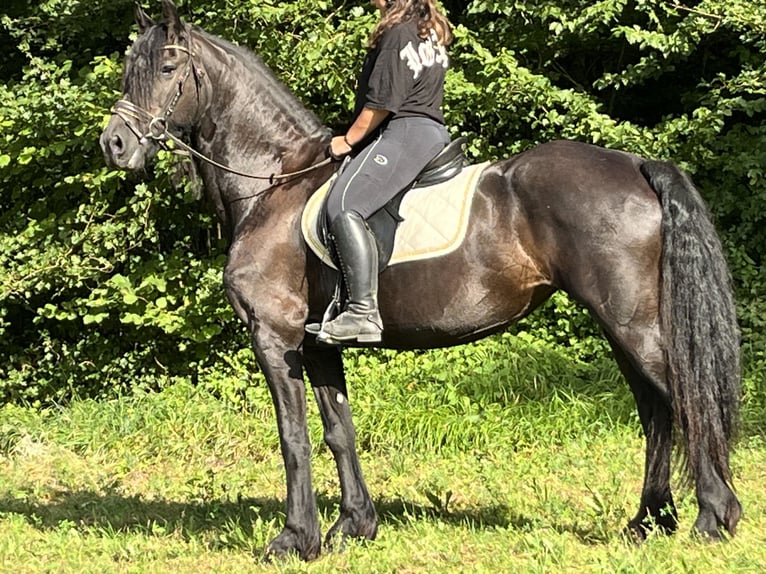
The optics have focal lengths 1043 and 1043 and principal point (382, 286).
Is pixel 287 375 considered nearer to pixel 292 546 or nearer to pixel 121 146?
pixel 292 546

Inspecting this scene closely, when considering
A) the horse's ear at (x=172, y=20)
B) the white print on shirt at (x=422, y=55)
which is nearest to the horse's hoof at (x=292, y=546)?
the white print on shirt at (x=422, y=55)

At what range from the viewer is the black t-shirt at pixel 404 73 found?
5.09 metres

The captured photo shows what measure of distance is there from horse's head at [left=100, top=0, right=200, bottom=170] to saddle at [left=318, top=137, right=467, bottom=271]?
101 cm

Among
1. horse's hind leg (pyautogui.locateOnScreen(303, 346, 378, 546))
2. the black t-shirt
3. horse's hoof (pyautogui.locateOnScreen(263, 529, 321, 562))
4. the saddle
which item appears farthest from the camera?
horse's hind leg (pyautogui.locateOnScreen(303, 346, 378, 546))

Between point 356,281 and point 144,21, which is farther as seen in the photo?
point 144,21

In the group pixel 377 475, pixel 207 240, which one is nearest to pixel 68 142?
pixel 207 240

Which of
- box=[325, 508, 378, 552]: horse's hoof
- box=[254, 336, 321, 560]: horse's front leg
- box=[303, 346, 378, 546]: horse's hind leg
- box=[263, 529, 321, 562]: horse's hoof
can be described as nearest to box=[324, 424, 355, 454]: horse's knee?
box=[303, 346, 378, 546]: horse's hind leg

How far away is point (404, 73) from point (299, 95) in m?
4.73

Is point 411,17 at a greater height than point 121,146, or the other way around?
point 411,17

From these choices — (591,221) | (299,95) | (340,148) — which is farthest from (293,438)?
(299,95)

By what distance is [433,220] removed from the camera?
518cm

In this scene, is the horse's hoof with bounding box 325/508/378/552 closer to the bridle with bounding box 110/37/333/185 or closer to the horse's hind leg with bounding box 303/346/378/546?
the horse's hind leg with bounding box 303/346/378/546

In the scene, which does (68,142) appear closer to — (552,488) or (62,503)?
(62,503)

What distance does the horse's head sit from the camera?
545 cm
